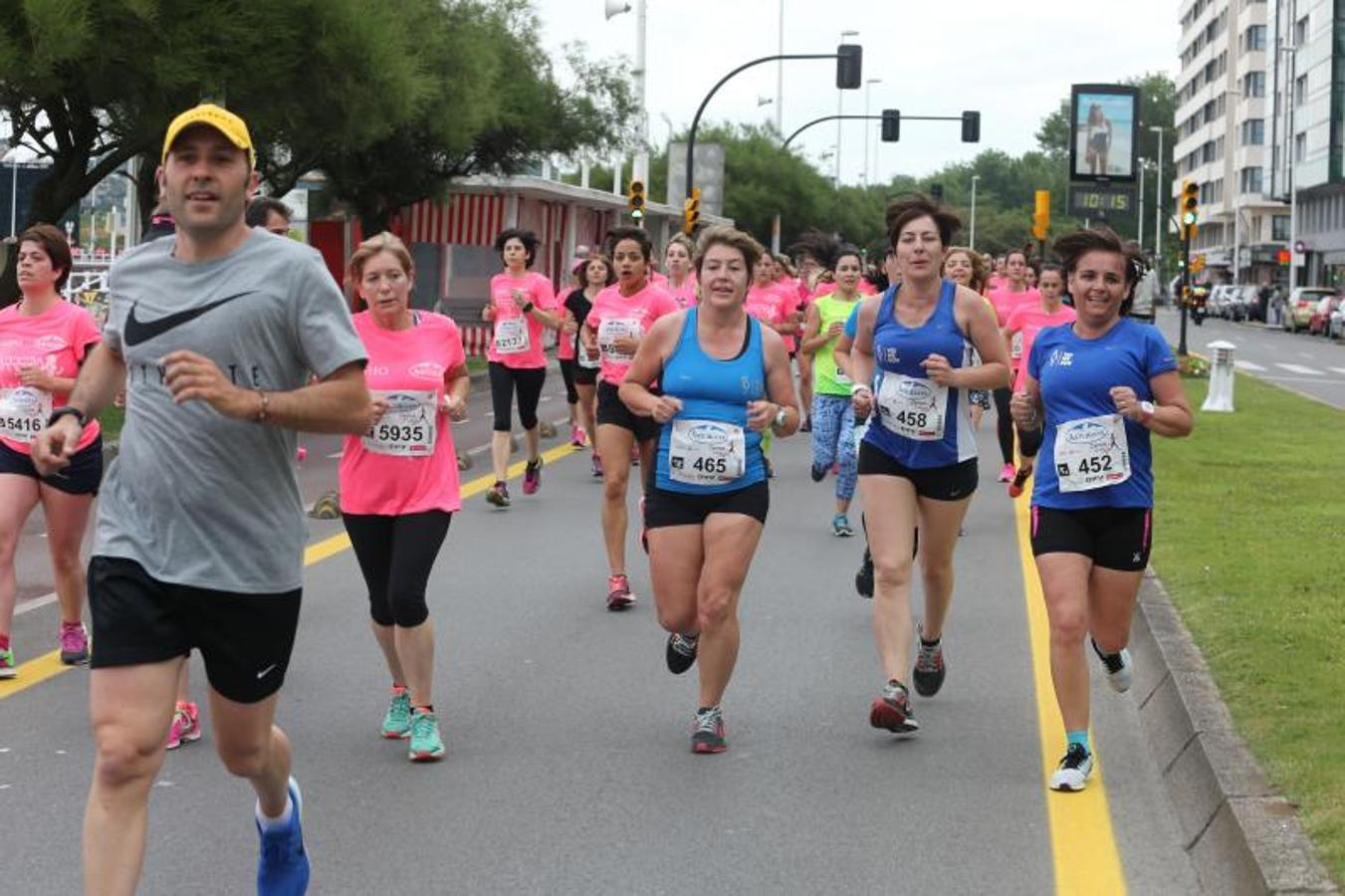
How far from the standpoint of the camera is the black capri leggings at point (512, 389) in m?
15.6

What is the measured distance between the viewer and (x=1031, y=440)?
7.34m

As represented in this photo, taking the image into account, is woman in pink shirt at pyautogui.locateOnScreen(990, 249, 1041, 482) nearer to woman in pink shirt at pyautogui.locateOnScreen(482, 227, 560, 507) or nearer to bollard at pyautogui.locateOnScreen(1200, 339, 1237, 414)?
woman in pink shirt at pyautogui.locateOnScreen(482, 227, 560, 507)

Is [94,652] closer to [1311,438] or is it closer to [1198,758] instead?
[1198,758]

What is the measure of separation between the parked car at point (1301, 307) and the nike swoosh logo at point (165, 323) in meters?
70.7

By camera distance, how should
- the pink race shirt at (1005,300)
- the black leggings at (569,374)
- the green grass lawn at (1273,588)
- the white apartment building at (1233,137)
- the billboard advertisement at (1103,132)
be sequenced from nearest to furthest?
the green grass lawn at (1273,588) → the pink race shirt at (1005,300) → the black leggings at (569,374) → the billboard advertisement at (1103,132) → the white apartment building at (1233,137)

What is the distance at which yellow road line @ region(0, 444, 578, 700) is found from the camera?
8.57 m

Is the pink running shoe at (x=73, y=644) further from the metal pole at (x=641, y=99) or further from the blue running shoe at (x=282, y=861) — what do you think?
the metal pole at (x=641, y=99)

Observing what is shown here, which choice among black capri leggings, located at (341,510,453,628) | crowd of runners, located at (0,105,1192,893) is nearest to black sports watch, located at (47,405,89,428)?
crowd of runners, located at (0,105,1192,893)

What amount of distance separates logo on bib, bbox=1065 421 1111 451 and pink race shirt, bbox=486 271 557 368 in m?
8.87

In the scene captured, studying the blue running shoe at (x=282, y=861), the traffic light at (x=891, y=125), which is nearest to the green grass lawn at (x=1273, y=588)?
the blue running shoe at (x=282, y=861)

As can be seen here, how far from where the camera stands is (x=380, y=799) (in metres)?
6.75

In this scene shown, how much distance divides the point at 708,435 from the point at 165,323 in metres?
3.05

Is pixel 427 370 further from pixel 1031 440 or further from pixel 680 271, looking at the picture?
pixel 680 271

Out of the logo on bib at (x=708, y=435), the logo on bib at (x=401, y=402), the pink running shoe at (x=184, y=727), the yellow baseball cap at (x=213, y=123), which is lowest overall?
the pink running shoe at (x=184, y=727)
